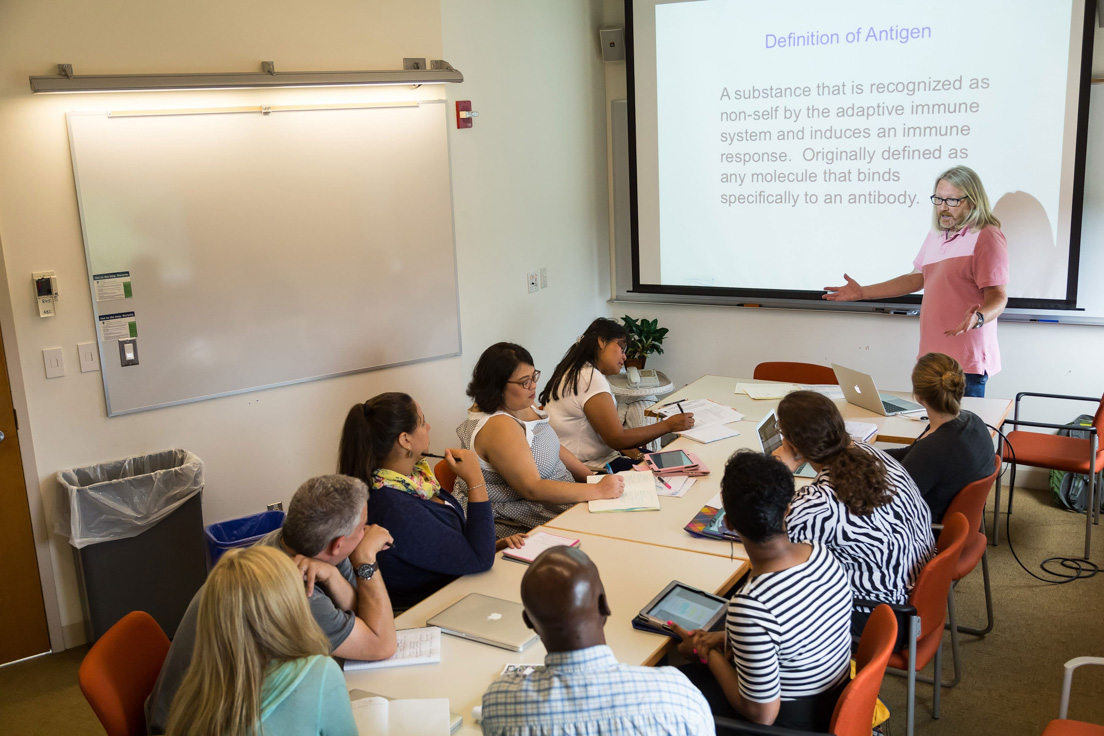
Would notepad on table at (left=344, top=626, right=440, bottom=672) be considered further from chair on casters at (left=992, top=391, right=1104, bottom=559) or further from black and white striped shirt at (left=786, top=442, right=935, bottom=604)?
chair on casters at (left=992, top=391, right=1104, bottom=559)

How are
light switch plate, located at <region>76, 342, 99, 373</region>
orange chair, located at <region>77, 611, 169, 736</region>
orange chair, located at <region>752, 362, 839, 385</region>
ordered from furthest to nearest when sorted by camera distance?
orange chair, located at <region>752, 362, 839, 385</region>
light switch plate, located at <region>76, 342, 99, 373</region>
orange chair, located at <region>77, 611, 169, 736</region>

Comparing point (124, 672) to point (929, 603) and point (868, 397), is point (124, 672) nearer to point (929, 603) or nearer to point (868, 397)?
point (929, 603)

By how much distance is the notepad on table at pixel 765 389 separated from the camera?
4344 mm

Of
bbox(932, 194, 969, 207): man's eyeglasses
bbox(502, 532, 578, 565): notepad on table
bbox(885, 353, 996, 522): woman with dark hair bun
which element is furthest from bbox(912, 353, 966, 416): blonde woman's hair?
bbox(932, 194, 969, 207): man's eyeglasses

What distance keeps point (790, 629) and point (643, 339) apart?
13.6 feet

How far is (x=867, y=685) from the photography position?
1.82 metres

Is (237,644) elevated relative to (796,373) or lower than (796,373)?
elevated

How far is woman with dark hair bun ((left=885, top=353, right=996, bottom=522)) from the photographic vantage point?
2914mm

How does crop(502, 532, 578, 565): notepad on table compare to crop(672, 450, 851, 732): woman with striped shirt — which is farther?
crop(502, 532, 578, 565): notepad on table

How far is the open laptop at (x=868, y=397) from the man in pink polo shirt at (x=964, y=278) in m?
0.52

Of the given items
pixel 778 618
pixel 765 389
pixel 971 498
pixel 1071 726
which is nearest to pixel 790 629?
pixel 778 618

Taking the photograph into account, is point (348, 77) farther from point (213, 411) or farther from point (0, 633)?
point (0, 633)

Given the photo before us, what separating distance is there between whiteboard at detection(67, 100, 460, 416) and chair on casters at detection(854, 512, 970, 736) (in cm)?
298

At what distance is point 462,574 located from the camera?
2.56m
